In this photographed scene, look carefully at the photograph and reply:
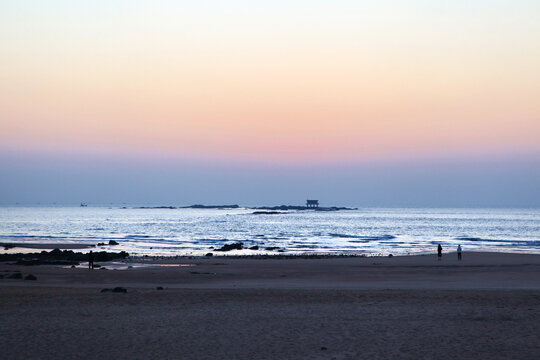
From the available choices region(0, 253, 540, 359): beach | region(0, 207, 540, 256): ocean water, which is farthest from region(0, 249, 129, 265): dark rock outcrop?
region(0, 253, 540, 359): beach

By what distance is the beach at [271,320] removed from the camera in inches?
508

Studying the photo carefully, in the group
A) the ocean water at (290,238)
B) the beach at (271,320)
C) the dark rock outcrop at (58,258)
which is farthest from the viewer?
the ocean water at (290,238)

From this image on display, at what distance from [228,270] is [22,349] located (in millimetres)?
23494

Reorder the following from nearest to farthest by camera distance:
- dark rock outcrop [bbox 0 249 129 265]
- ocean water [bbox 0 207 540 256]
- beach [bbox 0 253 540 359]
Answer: beach [bbox 0 253 540 359] < dark rock outcrop [bbox 0 249 129 265] < ocean water [bbox 0 207 540 256]

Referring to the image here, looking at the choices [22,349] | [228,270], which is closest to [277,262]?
[228,270]

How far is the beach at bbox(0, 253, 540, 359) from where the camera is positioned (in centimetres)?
1289

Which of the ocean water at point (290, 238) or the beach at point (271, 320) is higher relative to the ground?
the beach at point (271, 320)

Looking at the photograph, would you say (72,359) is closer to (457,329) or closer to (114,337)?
(114,337)

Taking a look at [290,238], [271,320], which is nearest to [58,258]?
[271,320]

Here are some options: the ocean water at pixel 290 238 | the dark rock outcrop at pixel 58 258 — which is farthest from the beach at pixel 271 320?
the ocean water at pixel 290 238

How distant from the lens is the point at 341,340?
13844 mm

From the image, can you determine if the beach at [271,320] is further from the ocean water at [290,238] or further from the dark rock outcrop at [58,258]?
the ocean water at [290,238]

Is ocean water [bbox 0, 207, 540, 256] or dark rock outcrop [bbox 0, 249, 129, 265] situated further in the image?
ocean water [bbox 0, 207, 540, 256]

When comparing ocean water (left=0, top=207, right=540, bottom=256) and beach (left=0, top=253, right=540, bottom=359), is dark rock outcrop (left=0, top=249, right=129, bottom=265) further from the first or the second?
beach (left=0, top=253, right=540, bottom=359)
